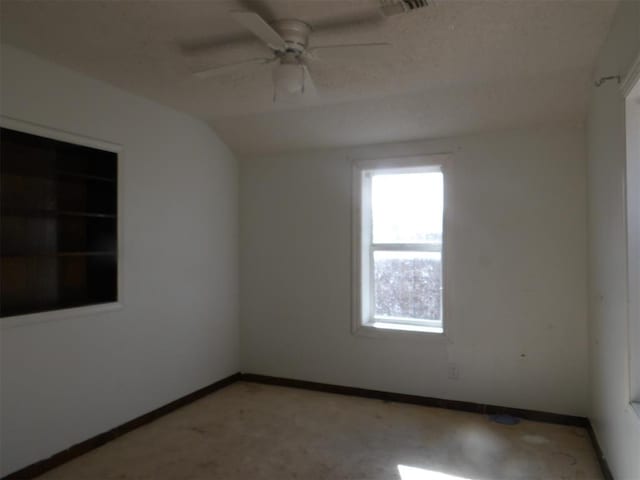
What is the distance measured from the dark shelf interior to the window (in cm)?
205

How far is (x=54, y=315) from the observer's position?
2.66 m

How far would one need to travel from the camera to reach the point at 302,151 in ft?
13.5

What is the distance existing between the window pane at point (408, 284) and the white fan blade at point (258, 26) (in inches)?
90.2

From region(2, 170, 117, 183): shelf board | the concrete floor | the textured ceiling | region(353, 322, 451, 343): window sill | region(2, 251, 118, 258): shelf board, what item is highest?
the textured ceiling

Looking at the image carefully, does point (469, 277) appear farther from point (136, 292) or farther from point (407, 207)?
point (136, 292)

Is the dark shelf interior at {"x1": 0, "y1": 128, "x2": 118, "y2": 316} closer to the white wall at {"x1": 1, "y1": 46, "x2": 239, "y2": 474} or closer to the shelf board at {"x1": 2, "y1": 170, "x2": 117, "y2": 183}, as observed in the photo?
the shelf board at {"x1": 2, "y1": 170, "x2": 117, "y2": 183}

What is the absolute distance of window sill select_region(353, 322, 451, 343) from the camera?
3.60 m

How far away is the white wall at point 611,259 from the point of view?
1948mm

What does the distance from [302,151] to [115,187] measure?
5.68 ft

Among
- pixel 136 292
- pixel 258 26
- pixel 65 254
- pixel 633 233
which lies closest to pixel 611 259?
pixel 633 233

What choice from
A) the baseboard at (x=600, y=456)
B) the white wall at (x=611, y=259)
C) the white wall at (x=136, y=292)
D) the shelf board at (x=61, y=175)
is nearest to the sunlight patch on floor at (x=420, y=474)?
the baseboard at (x=600, y=456)

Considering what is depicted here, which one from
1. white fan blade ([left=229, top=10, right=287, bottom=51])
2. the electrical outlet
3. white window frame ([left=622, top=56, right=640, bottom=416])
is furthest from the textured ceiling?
the electrical outlet

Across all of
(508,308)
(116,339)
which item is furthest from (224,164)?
(508,308)

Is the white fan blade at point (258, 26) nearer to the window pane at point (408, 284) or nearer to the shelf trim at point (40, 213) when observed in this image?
the shelf trim at point (40, 213)
